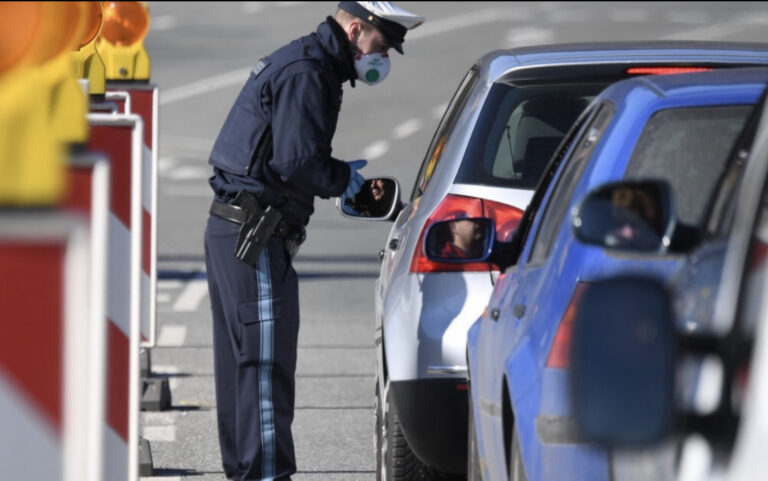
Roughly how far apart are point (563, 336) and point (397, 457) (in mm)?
2624

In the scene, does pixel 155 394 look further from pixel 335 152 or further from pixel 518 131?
pixel 335 152

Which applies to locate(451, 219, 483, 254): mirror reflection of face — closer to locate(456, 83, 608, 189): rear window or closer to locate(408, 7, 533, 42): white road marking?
locate(456, 83, 608, 189): rear window

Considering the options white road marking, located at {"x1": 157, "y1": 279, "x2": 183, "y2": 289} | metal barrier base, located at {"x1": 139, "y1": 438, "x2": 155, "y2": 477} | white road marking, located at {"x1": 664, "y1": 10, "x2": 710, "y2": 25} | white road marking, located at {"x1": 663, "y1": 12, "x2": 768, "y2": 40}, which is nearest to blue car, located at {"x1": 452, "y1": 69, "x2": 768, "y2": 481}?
metal barrier base, located at {"x1": 139, "y1": 438, "x2": 155, "y2": 477}

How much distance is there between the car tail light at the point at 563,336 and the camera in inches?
133

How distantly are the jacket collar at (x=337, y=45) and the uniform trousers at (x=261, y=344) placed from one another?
2.23ft

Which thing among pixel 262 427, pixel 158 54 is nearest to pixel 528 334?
pixel 262 427

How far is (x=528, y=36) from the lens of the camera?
34.7 meters

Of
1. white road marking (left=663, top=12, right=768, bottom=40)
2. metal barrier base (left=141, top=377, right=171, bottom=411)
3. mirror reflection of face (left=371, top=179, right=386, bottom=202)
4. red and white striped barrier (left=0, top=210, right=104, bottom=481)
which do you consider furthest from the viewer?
white road marking (left=663, top=12, right=768, bottom=40)

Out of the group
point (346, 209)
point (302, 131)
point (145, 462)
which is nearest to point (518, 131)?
point (302, 131)

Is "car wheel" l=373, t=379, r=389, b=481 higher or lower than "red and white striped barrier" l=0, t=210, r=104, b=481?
lower

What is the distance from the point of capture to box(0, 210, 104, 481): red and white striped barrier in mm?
2404

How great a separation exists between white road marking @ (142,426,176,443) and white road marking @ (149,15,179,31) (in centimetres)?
3047

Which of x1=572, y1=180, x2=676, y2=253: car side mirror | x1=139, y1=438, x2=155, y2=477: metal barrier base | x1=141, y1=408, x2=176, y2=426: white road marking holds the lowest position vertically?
x1=139, y1=438, x2=155, y2=477: metal barrier base

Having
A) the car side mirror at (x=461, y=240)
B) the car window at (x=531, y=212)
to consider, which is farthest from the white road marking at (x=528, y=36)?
the car window at (x=531, y=212)
